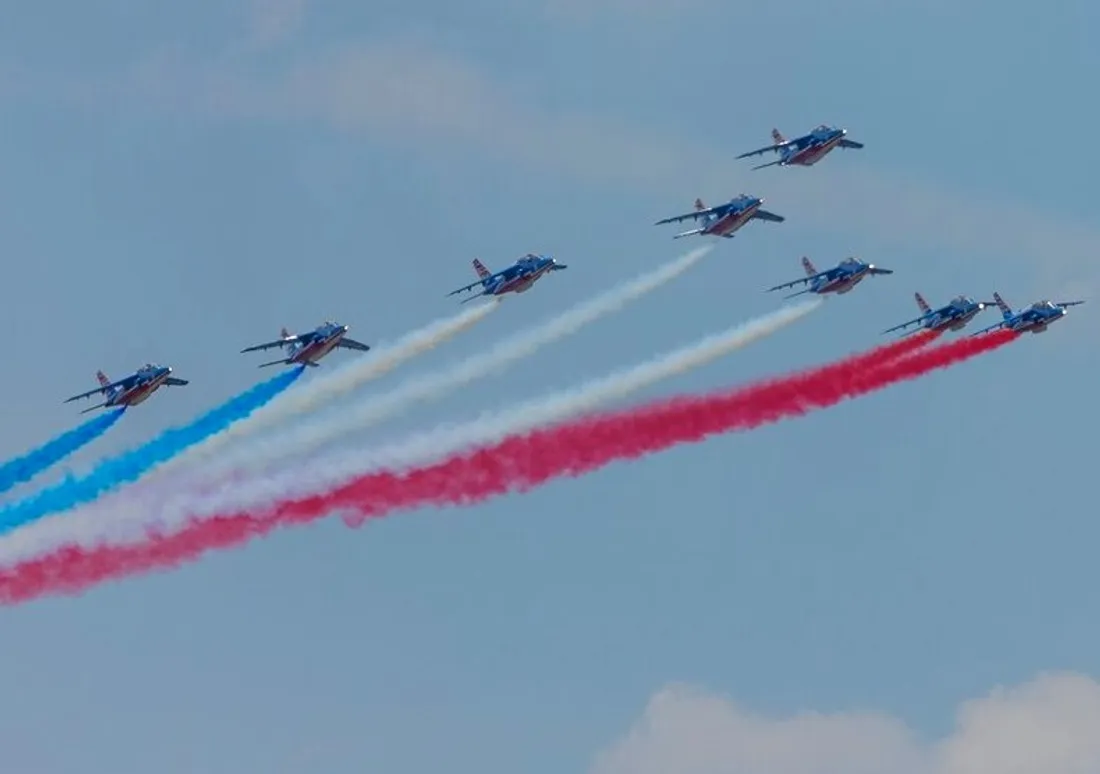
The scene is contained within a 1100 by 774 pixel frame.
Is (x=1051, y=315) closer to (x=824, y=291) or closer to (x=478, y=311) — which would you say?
(x=824, y=291)

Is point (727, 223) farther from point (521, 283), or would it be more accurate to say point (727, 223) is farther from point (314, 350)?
point (314, 350)

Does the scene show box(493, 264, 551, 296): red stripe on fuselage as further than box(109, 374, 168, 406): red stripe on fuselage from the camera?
Yes

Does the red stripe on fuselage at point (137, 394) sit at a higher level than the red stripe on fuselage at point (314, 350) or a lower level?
higher

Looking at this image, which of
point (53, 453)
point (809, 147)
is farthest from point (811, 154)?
point (53, 453)

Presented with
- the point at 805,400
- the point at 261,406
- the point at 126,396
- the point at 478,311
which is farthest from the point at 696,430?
the point at 126,396

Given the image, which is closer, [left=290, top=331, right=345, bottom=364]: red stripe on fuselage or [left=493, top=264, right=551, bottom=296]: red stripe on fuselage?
[left=290, top=331, right=345, bottom=364]: red stripe on fuselage

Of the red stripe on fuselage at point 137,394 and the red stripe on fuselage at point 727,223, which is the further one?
the red stripe on fuselage at point 727,223

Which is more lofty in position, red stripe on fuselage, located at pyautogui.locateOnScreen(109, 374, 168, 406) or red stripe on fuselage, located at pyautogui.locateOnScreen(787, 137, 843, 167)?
red stripe on fuselage, located at pyautogui.locateOnScreen(787, 137, 843, 167)

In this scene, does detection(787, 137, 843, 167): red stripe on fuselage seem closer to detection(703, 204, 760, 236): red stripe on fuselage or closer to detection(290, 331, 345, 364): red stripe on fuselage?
detection(703, 204, 760, 236): red stripe on fuselage

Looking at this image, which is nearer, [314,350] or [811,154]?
[314,350]

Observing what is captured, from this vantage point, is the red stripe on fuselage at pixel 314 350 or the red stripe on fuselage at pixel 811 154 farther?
the red stripe on fuselage at pixel 811 154

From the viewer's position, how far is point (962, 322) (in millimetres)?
96438

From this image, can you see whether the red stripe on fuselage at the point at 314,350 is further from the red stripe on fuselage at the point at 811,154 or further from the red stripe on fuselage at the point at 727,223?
the red stripe on fuselage at the point at 811,154

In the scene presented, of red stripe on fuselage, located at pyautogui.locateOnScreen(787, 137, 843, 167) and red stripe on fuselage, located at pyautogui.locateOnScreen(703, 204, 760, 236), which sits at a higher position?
red stripe on fuselage, located at pyautogui.locateOnScreen(787, 137, 843, 167)
